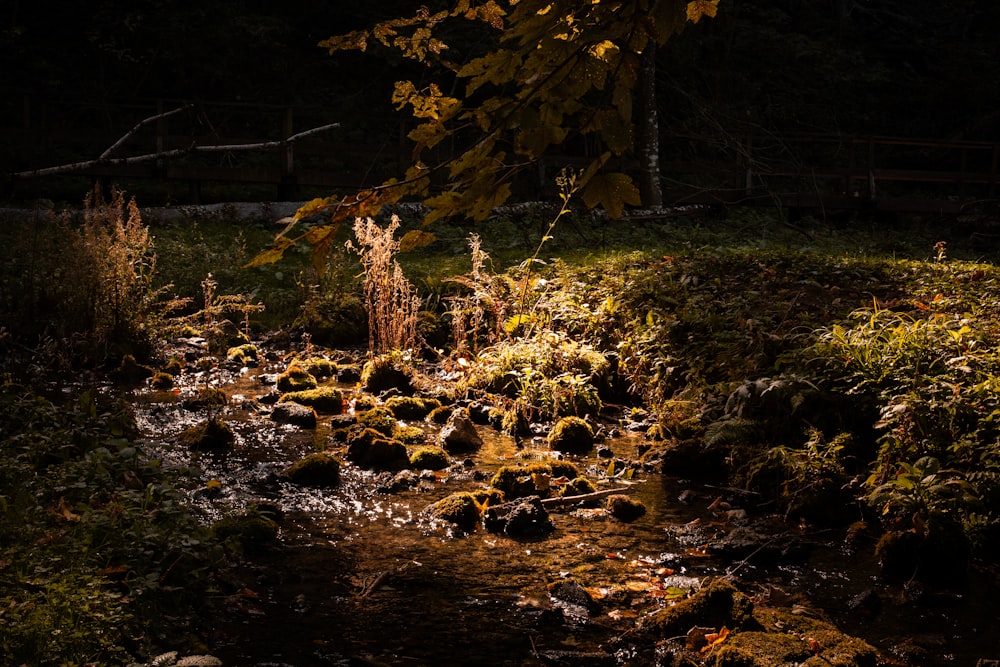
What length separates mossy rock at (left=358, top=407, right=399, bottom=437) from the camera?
661 centimetres

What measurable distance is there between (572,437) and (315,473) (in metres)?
1.98

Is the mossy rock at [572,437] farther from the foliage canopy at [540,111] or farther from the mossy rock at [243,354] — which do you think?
the foliage canopy at [540,111]

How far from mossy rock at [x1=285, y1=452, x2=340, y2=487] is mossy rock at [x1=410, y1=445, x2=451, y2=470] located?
2.05 ft

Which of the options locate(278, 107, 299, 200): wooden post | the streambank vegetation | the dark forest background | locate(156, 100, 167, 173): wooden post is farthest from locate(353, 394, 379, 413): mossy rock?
the dark forest background

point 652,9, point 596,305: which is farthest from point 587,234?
point 652,9

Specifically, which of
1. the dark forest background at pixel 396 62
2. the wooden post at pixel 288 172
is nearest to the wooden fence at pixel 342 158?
the wooden post at pixel 288 172

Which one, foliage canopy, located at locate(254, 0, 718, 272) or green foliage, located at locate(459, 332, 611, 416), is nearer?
foliage canopy, located at locate(254, 0, 718, 272)

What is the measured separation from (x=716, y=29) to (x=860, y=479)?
18621 millimetres

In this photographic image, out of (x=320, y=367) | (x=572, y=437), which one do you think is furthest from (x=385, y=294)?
(x=572, y=437)

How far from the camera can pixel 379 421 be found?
673cm

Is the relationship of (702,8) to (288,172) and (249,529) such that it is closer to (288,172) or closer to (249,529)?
(249,529)

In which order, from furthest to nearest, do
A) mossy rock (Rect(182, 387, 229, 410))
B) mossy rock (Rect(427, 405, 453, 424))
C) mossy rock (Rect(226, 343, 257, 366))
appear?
mossy rock (Rect(226, 343, 257, 366)), mossy rock (Rect(427, 405, 453, 424)), mossy rock (Rect(182, 387, 229, 410))

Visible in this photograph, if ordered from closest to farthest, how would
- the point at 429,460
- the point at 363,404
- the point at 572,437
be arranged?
the point at 429,460, the point at 572,437, the point at 363,404

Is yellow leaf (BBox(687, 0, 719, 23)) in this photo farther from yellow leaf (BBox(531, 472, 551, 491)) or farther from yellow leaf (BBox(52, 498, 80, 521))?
yellow leaf (BBox(531, 472, 551, 491))
